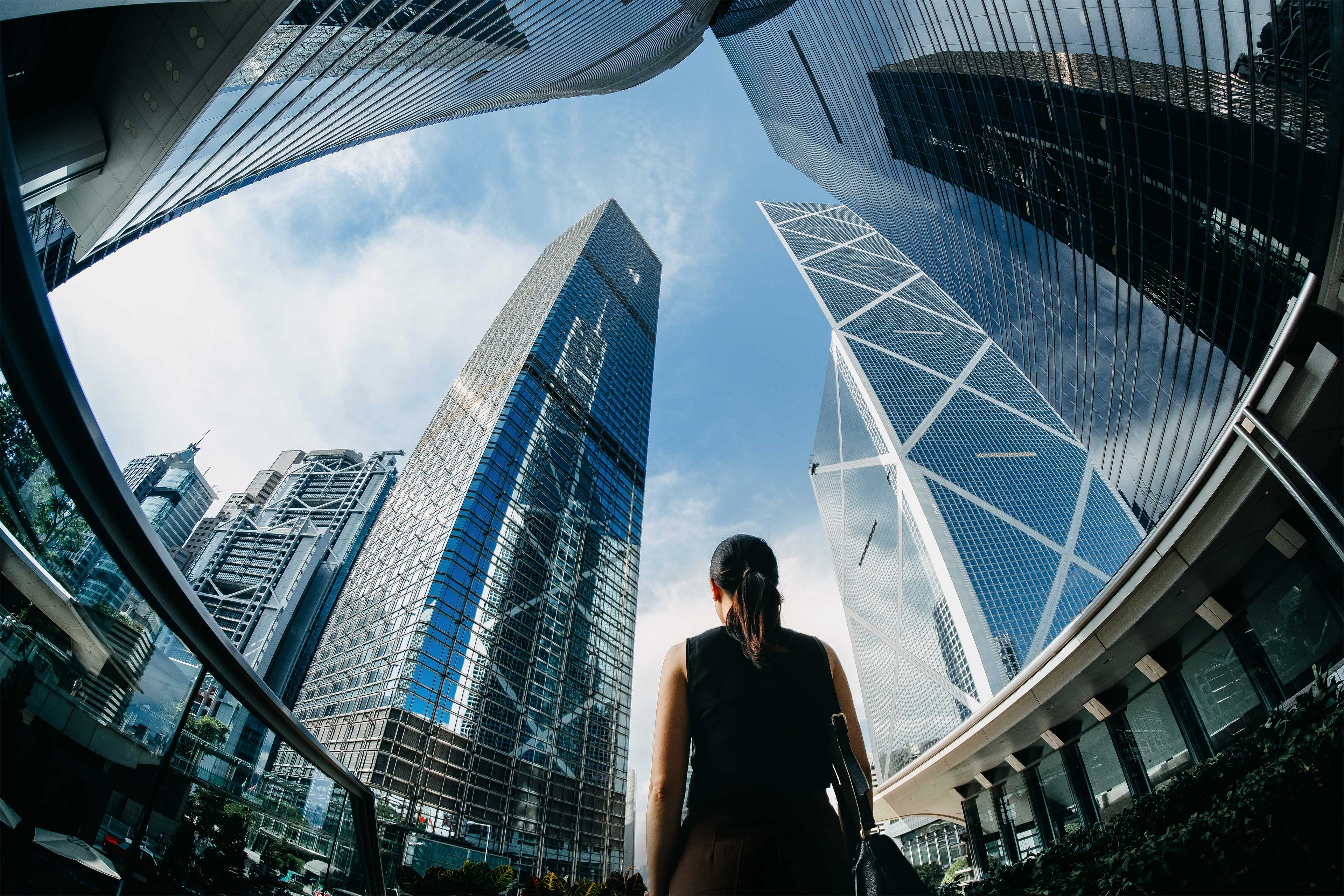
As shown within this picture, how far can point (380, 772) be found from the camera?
94.1 ft

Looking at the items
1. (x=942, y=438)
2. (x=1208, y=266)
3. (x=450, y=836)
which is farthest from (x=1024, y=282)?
(x=942, y=438)

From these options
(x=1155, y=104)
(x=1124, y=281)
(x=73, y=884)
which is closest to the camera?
(x=73, y=884)

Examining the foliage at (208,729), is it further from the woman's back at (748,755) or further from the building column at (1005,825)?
the building column at (1005,825)

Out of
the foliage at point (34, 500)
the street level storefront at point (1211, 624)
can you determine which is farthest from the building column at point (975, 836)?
the foliage at point (34, 500)

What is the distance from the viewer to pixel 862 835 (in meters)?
1.61

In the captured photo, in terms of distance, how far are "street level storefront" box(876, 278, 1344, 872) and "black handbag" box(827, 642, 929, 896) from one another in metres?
6.56

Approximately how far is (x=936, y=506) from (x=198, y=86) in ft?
246

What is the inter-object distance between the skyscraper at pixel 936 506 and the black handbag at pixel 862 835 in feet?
188

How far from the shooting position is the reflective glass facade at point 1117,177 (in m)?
15.0

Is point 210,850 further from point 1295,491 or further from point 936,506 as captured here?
point 936,506

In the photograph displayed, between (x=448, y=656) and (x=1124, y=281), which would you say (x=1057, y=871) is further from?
(x=448, y=656)

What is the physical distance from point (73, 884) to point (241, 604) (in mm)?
98619

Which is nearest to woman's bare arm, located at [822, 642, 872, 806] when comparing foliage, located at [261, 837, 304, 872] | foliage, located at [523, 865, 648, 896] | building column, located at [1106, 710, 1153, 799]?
foliage, located at [261, 837, 304, 872]

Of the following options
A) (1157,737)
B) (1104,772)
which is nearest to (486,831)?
(1104,772)
